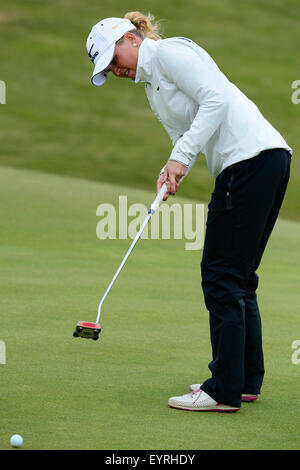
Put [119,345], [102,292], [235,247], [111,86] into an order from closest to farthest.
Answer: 1. [235,247]
2. [119,345]
3. [102,292]
4. [111,86]

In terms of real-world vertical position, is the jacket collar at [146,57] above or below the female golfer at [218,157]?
above

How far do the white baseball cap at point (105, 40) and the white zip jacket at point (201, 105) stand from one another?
107mm

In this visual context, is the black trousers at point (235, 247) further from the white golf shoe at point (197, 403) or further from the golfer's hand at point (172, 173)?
the golfer's hand at point (172, 173)

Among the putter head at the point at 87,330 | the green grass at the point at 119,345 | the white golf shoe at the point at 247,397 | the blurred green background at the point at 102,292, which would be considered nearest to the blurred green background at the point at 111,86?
the blurred green background at the point at 102,292

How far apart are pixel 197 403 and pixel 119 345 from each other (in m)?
0.98

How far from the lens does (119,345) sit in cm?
451

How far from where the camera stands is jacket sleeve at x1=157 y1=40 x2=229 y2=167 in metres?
3.42

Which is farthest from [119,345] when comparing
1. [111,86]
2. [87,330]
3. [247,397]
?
[111,86]

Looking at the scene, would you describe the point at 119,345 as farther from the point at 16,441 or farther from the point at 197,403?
the point at 16,441

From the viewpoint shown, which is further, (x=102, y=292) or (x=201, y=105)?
(x=102, y=292)

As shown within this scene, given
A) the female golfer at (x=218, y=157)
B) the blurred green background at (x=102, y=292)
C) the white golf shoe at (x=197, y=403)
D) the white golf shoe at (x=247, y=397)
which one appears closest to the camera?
the blurred green background at (x=102, y=292)

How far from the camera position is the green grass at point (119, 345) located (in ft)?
10.6

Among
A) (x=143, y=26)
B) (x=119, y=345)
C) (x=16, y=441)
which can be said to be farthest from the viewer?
(x=119, y=345)

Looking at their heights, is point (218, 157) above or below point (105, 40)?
below
